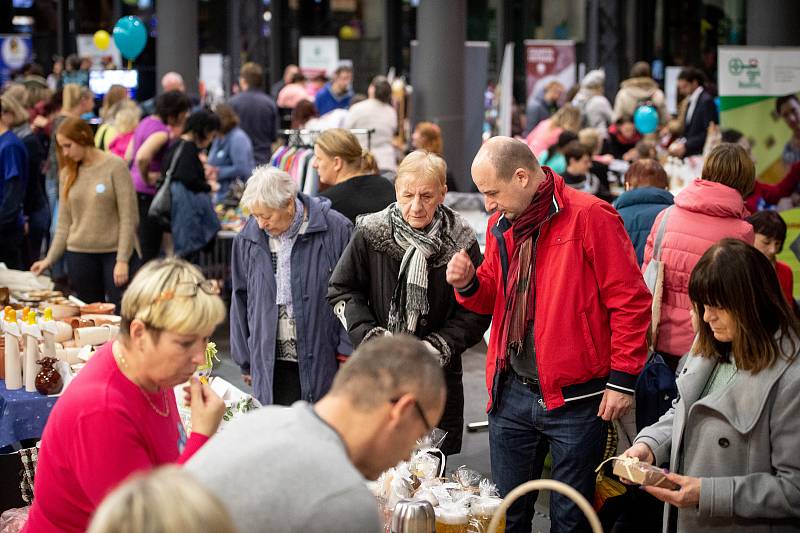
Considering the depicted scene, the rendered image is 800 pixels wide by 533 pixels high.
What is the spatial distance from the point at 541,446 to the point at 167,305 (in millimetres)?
1657

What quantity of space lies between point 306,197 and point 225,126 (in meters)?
5.16

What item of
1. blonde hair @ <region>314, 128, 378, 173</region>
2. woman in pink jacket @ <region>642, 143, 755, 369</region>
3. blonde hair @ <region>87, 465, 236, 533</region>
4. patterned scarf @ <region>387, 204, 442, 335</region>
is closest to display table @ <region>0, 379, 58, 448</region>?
patterned scarf @ <region>387, 204, 442, 335</region>

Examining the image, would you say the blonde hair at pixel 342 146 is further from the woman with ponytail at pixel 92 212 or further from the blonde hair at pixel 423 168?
the woman with ponytail at pixel 92 212

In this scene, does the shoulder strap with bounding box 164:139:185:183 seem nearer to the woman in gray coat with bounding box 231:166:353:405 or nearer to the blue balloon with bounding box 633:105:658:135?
the woman in gray coat with bounding box 231:166:353:405

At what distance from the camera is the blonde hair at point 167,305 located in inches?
94.3

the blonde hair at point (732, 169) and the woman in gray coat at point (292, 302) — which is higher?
the blonde hair at point (732, 169)

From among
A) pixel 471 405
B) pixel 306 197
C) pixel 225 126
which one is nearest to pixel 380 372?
pixel 306 197

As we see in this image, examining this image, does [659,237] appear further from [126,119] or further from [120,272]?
[126,119]

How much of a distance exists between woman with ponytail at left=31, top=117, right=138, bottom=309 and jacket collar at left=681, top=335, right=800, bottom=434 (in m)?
4.51

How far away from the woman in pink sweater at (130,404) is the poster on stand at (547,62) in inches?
532

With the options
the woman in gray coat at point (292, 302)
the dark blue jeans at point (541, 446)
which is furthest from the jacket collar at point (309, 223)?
the dark blue jeans at point (541, 446)

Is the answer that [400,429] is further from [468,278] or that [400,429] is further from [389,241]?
[389,241]

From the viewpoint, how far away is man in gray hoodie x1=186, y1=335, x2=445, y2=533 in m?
1.76

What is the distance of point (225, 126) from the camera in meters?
9.56
